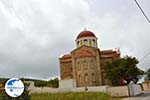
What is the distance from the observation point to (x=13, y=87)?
38.9 ft

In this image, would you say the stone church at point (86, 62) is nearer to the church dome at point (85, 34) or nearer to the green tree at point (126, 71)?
the church dome at point (85, 34)

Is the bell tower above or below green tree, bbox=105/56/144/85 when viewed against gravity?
above

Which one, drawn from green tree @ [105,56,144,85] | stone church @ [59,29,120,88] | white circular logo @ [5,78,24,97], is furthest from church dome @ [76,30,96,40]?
white circular logo @ [5,78,24,97]

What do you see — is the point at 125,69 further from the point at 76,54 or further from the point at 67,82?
the point at 76,54

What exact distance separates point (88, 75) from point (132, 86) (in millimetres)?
18312

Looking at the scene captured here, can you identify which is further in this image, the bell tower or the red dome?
the red dome

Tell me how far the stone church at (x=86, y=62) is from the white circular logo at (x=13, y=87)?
57.7m

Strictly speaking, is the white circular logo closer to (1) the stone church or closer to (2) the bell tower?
(1) the stone church

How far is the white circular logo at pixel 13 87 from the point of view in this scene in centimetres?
1159

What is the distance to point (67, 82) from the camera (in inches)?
2416

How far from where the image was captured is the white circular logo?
38.0ft

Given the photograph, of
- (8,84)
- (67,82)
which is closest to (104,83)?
(67,82)

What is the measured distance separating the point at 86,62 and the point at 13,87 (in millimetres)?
61058

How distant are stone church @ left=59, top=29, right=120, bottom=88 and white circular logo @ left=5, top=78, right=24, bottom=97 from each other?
57.7 meters
